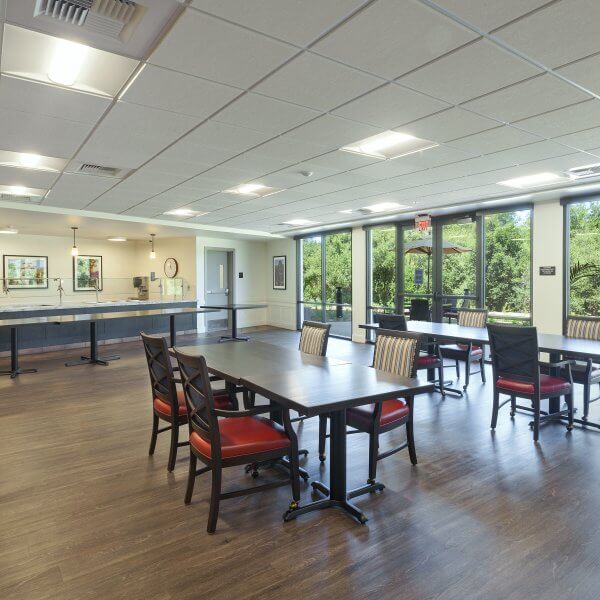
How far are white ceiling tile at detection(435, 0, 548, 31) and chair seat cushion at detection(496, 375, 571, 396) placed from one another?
2804 millimetres

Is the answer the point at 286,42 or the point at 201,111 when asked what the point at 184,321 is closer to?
the point at 201,111

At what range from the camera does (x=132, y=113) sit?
3002 mm

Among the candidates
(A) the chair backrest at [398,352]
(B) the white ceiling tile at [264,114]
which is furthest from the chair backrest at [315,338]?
(B) the white ceiling tile at [264,114]

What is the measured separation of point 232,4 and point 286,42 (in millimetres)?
362

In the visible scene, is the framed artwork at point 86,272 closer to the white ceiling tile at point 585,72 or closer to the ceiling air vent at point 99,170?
the ceiling air vent at point 99,170

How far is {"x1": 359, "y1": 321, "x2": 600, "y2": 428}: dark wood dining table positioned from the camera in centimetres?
364

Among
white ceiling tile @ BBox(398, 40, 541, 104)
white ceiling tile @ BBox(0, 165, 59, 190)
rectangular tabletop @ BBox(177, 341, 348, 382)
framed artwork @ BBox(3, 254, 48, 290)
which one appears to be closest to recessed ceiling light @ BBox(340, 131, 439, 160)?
white ceiling tile @ BBox(398, 40, 541, 104)

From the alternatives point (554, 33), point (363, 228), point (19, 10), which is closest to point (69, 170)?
point (19, 10)

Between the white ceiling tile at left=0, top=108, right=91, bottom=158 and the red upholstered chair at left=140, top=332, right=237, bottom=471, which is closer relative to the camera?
the red upholstered chair at left=140, top=332, right=237, bottom=471

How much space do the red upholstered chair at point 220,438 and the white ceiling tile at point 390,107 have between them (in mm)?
1925

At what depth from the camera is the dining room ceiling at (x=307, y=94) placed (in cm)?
195

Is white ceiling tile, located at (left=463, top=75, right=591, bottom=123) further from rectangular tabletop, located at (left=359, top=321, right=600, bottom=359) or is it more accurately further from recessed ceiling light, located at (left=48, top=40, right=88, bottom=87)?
recessed ceiling light, located at (left=48, top=40, right=88, bottom=87)

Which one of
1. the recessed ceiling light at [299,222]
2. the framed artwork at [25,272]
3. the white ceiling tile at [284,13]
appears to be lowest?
the framed artwork at [25,272]

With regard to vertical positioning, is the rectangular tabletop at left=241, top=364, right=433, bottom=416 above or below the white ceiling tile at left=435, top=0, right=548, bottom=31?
below
